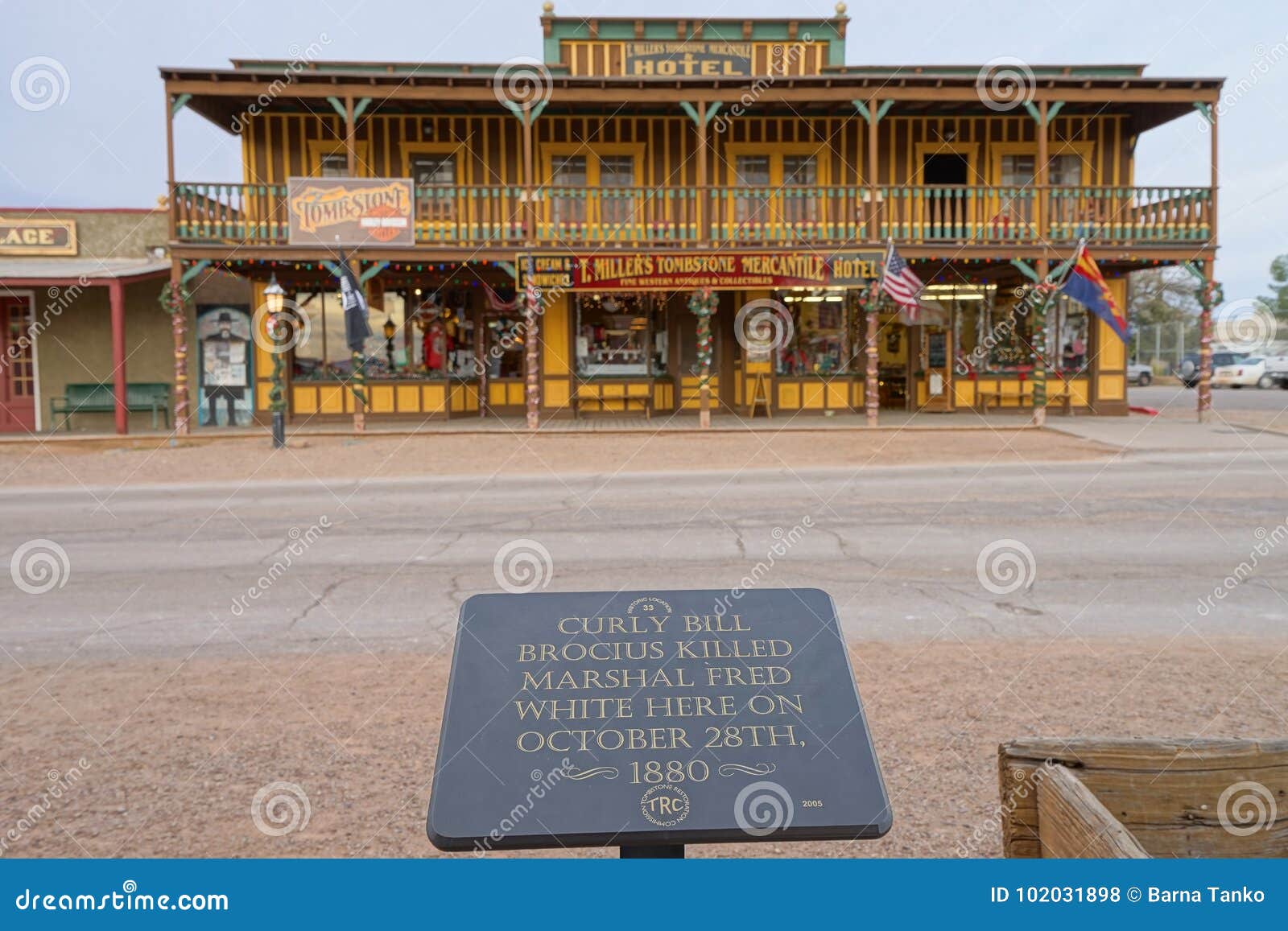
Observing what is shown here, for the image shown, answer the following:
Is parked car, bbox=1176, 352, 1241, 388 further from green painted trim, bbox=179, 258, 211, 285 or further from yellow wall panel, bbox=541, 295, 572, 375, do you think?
green painted trim, bbox=179, 258, 211, 285

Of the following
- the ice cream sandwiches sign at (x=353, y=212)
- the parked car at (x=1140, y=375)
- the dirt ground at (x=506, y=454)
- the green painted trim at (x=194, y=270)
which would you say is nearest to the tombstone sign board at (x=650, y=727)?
the dirt ground at (x=506, y=454)

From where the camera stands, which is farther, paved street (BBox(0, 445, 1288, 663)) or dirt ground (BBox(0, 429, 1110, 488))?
dirt ground (BBox(0, 429, 1110, 488))

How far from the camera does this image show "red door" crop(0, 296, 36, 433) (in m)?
23.7

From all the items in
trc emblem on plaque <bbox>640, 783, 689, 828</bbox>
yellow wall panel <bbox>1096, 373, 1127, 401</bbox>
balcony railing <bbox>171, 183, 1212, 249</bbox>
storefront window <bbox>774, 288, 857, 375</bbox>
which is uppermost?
balcony railing <bbox>171, 183, 1212, 249</bbox>

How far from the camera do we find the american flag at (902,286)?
1955 centimetres

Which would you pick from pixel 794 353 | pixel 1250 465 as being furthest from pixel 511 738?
pixel 794 353

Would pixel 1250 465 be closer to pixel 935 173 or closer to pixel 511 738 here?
pixel 935 173

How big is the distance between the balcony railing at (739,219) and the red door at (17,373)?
6.31 metres

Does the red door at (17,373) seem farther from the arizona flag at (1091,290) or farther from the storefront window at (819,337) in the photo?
the arizona flag at (1091,290)

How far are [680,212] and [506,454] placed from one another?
304 inches

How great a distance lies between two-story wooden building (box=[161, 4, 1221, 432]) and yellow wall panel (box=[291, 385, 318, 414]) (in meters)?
0.06

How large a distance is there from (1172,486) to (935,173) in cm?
1332

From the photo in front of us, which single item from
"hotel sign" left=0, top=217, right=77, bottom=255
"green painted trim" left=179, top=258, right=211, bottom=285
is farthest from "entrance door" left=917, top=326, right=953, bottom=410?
"hotel sign" left=0, top=217, right=77, bottom=255

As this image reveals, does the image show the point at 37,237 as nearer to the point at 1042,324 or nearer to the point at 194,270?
the point at 194,270
